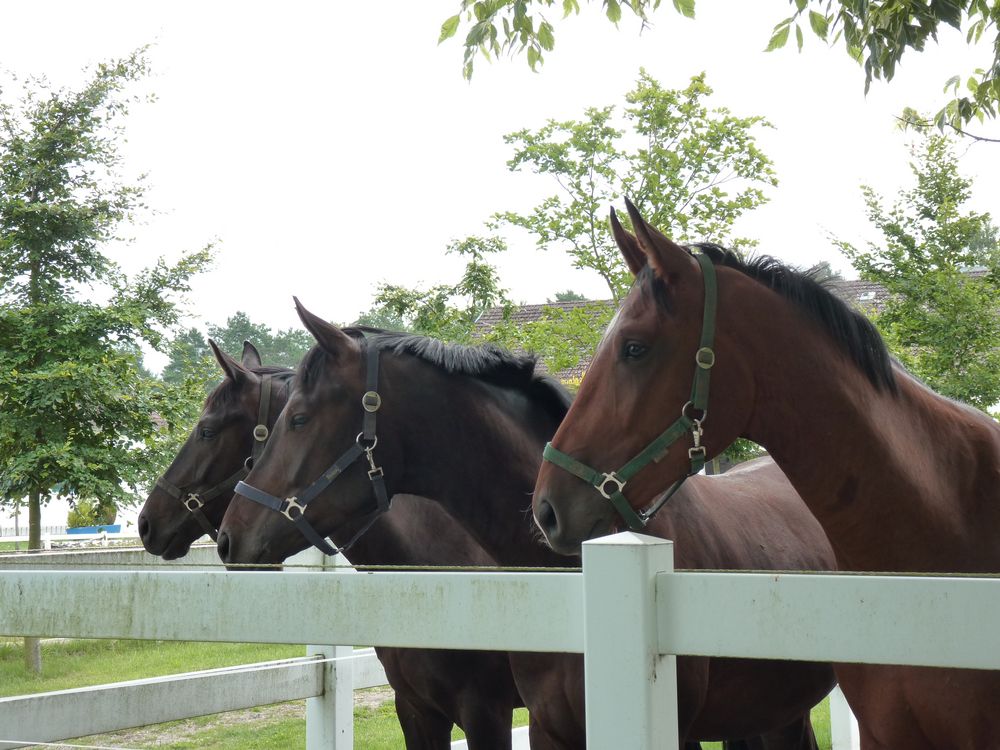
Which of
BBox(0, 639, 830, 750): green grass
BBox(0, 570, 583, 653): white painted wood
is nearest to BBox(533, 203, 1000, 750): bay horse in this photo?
BBox(0, 570, 583, 653): white painted wood

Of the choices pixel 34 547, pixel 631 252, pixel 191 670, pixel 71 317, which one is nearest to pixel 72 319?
pixel 71 317

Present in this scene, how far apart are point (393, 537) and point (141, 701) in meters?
1.31

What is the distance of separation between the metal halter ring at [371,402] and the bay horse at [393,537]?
64cm

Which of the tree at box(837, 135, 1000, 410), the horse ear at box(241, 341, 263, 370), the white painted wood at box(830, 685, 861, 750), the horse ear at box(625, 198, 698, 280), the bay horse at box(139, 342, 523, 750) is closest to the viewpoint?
the horse ear at box(625, 198, 698, 280)

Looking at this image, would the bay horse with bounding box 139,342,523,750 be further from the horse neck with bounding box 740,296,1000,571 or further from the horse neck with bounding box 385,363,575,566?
the horse neck with bounding box 740,296,1000,571

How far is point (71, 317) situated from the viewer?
10.3 meters

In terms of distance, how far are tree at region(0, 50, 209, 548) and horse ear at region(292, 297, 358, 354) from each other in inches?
262

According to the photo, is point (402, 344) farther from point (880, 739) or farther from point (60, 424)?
point (60, 424)

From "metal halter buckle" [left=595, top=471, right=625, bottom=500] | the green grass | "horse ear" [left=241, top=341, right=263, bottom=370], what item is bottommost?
the green grass

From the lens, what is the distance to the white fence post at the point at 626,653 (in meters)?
1.57

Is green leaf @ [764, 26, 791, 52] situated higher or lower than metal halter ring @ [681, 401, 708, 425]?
higher

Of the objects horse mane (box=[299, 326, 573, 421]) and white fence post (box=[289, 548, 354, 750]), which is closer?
horse mane (box=[299, 326, 573, 421])

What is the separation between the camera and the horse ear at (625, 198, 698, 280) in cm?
276

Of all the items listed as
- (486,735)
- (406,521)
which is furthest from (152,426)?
(486,735)
